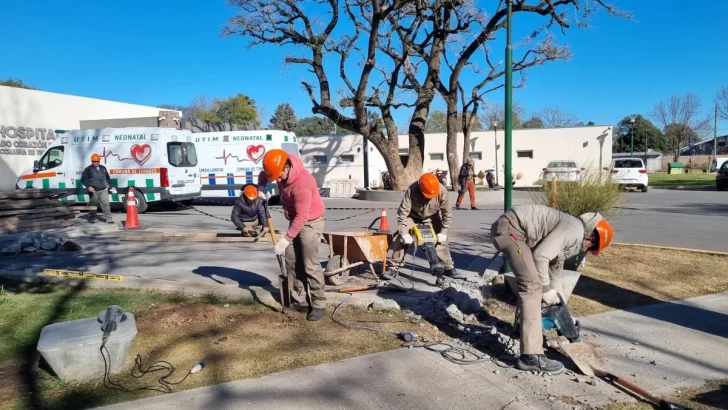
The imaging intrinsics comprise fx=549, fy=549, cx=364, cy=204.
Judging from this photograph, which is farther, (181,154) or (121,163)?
(181,154)

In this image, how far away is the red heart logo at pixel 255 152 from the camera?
19406mm

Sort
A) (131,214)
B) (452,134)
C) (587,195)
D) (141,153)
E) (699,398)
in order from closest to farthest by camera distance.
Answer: (699,398) < (587,195) < (131,214) < (141,153) < (452,134)

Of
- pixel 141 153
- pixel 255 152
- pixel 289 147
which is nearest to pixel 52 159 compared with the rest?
pixel 141 153

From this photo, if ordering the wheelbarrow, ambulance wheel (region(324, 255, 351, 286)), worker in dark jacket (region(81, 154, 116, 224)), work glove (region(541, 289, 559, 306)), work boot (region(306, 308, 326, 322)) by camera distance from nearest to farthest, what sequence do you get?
work glove (region(541, 289, 559, 306)) → work boot (region(306, 308, 326, 322)) → the wheelbarrow → ambulance wheel (region(324, 255, 351, 286)) → worker in dark jacket (region(81, 154, 116, 224))

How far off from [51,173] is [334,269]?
13513mm

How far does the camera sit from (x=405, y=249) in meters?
7.47

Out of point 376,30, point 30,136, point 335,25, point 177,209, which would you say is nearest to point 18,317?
point 177,209

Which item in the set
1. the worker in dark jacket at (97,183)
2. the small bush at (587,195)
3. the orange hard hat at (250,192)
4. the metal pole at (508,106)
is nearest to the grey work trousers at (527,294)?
the metal pole at (508,106)

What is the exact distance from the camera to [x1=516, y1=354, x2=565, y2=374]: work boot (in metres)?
4.36

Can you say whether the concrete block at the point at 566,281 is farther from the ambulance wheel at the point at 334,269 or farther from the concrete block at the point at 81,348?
the concrete block at the point at 81,348

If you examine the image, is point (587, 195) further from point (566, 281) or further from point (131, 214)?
point (131, 214)

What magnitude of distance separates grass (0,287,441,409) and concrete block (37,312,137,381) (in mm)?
91

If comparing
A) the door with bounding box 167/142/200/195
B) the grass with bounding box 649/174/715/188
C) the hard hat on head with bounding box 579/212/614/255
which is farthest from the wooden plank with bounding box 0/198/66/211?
the grass with bounding box 649/174/715/188

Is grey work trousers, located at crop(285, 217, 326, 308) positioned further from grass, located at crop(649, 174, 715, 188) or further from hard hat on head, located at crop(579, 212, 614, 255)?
grass, located at crop(649, 174, 715, 188)
